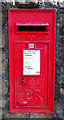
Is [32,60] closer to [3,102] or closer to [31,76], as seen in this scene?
[31,76]

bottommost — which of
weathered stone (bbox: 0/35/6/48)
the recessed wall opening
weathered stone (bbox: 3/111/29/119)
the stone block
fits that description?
weathered stone (bbox: 3/111/29/119)

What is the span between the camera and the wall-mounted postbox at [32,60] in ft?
5.52

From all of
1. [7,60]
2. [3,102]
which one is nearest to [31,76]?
[7,60]

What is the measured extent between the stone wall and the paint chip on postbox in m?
0.28

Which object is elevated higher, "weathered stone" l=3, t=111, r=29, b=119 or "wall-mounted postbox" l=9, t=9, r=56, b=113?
"wall-mounted postbox" l=9, t=9, r=56, b=113

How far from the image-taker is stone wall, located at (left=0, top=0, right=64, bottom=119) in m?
1.78

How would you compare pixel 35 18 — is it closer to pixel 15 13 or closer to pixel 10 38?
pixel 15 13

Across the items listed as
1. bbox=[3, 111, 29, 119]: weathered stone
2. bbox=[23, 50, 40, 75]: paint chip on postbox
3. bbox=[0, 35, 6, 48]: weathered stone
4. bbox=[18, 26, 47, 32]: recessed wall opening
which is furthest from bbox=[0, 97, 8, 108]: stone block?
bbox=[18, 26, 47, 32]: recessed wall opening

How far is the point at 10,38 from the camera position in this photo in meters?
1.71

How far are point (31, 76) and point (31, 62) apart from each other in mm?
173

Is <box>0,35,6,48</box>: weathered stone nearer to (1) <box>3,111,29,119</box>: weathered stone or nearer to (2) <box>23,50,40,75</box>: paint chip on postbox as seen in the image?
(2) <box>23,50,40,75</box>: paint chip on postbox

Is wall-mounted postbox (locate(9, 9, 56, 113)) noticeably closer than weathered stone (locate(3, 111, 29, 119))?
Yes

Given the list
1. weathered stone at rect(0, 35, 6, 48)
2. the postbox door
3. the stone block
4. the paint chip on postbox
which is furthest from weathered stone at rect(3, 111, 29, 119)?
weathered stone at rect(0, 35, 6, 48)

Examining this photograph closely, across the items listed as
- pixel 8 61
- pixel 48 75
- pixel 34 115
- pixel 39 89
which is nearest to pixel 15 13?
pixel 8 61
